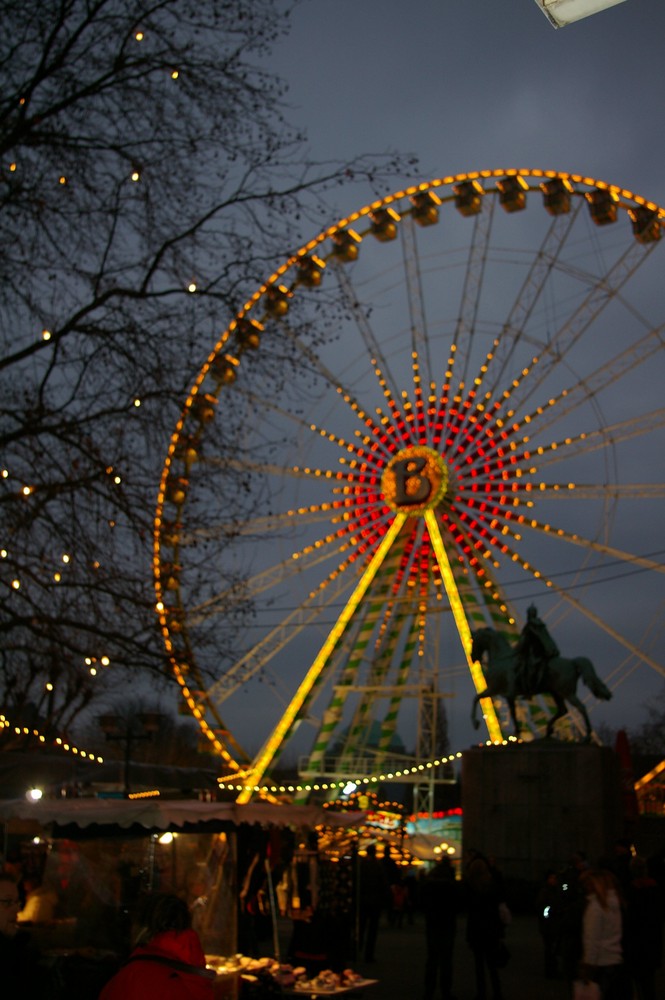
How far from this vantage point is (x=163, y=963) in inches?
161

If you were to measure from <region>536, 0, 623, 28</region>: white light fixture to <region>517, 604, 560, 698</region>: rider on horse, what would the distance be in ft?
55.0

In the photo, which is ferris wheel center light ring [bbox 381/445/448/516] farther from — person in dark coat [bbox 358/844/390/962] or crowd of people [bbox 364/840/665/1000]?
crowd of people [bbox 364/840/665/1000]

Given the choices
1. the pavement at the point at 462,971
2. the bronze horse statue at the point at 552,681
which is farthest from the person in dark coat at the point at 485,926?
the bronze horse statue at the point at 552,681

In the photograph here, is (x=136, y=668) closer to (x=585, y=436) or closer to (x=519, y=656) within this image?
(x=519, y=656)

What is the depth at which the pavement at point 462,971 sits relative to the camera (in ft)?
36.2

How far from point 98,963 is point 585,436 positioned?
1604 centimetres

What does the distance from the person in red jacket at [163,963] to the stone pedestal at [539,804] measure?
1440cm

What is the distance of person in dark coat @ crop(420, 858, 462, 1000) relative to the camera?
10.4 metres

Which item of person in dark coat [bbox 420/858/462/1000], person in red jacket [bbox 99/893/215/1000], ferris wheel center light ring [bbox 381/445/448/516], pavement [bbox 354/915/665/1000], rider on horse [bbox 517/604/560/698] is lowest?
pavement [bbox 354/915/665/1000]

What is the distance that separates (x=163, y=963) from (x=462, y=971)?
9518 millimetres

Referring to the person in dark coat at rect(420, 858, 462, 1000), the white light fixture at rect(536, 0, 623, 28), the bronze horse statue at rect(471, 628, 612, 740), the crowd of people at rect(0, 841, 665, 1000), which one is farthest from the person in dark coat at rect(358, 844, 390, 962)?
the white light fixture at rect(536, 0, 623, 28)

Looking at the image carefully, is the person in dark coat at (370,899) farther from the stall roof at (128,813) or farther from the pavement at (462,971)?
the stall roof at (128,813)

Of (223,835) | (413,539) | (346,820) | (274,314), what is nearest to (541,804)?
(346,820)

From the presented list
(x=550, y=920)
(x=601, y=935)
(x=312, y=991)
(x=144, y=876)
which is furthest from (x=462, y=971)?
(x=601, y=935)
